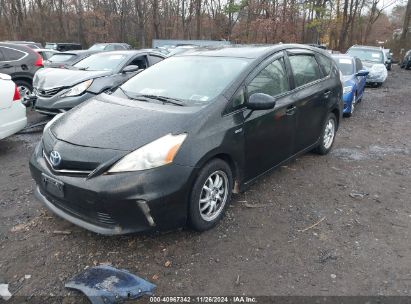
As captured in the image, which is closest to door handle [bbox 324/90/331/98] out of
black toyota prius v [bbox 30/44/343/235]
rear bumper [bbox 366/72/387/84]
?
black toyota prius v [bbox 30/44/343/235]

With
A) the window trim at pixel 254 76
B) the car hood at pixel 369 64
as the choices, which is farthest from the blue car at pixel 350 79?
the car hood at pixel 369 64

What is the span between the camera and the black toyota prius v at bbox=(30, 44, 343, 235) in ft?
9.08

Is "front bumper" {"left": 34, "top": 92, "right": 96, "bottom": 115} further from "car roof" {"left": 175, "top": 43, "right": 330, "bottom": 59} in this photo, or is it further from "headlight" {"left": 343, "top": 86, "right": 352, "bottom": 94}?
"headlight" {"left": 343, "top": 86, "right": 352, "bottom": 94}

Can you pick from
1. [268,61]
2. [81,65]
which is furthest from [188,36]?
[268,61]

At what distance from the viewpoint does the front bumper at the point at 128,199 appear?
8.85ft

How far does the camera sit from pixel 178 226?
9.89ft

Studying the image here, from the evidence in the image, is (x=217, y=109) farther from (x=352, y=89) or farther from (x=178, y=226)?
(x=352, y=89)

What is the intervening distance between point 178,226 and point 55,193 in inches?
42.1

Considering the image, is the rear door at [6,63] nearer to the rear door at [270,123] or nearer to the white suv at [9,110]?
the white suv at [9,110]

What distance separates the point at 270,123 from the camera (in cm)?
383

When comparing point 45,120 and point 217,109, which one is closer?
point 217,109

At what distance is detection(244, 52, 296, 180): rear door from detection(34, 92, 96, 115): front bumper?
413cm

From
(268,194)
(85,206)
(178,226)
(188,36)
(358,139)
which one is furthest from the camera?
(188,36)

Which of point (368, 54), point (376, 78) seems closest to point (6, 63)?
point (376, 78)
